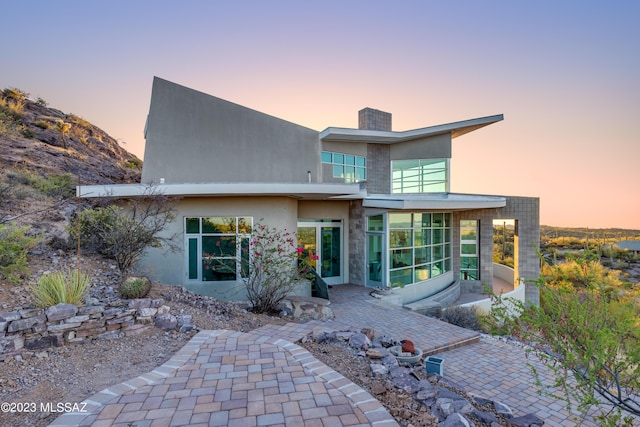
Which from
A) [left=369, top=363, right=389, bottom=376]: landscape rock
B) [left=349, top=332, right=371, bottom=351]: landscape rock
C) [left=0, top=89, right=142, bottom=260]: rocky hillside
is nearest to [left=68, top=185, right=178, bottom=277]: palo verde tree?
[left=0, top=89, right=142, bottom=260]: rocky hillside

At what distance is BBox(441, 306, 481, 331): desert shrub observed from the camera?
31.1 feet

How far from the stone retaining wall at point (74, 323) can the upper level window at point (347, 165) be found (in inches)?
424

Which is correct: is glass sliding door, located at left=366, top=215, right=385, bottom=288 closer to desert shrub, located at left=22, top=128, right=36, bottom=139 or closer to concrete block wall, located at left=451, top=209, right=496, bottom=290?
concrete block wall, located at left=451, top=209, right=496, bottom=290

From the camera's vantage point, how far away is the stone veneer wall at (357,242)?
1226 cm

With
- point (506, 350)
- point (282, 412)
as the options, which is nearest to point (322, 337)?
point (282, 412)

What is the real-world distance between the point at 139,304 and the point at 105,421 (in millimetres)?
2984

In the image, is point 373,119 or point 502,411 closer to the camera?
point 502,411

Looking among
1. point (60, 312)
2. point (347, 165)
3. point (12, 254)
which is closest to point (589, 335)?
point (60, 312)

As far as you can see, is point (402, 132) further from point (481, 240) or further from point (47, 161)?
point (47, 161)

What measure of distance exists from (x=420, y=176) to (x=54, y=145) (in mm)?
25637

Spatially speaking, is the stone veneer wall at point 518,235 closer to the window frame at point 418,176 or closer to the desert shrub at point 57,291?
the window frame at point 418,176

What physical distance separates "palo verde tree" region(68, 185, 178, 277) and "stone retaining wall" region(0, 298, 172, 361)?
6.85 ft

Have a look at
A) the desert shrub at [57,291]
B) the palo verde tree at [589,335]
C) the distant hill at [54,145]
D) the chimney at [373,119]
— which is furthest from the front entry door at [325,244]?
the distant hill at [54,145]

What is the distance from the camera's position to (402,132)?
50.6ft
